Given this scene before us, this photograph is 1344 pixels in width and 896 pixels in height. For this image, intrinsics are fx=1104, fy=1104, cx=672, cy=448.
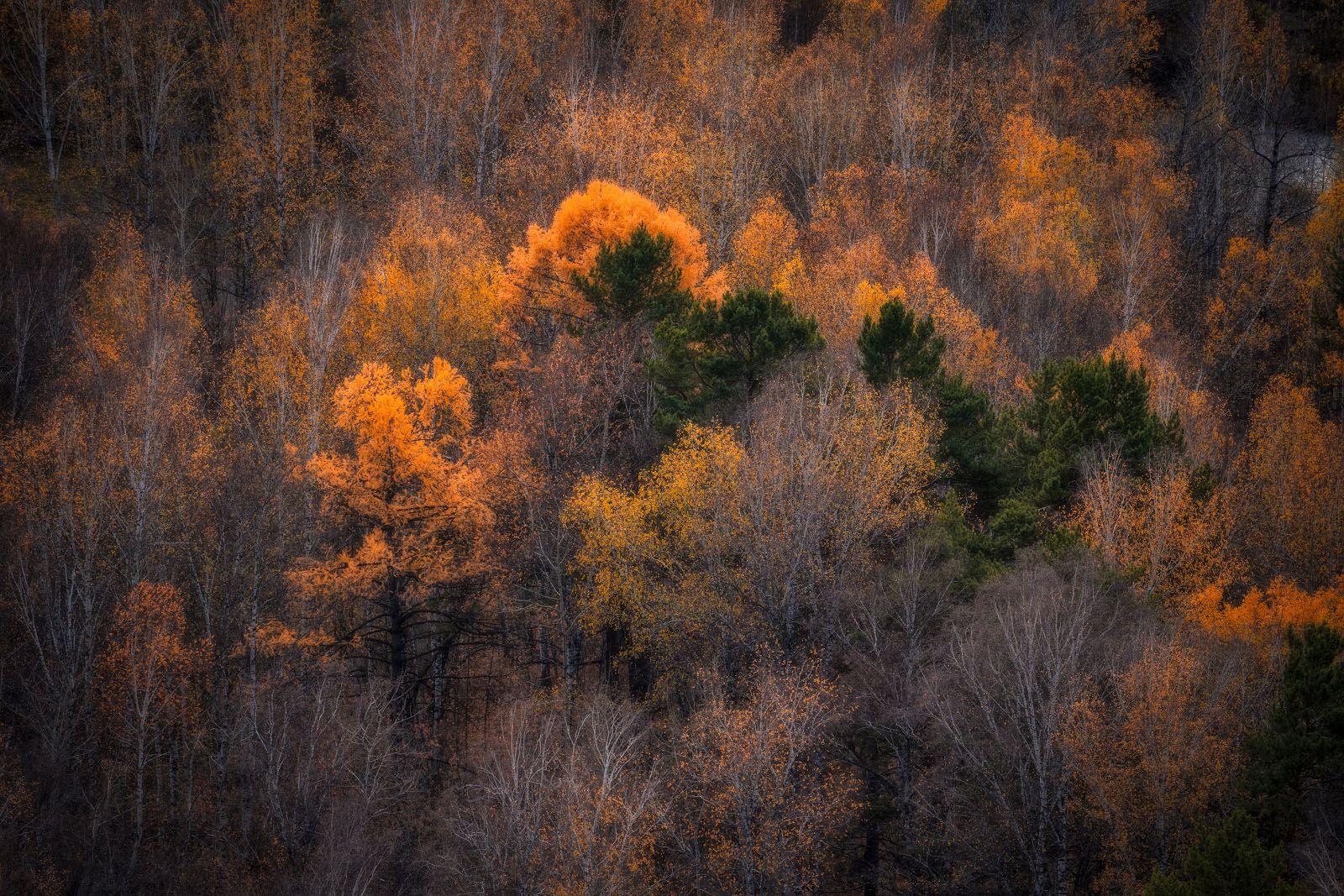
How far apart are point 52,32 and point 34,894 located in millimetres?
39671

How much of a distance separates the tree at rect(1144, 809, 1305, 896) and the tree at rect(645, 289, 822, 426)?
16912 mm

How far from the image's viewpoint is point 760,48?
5394 centimetres

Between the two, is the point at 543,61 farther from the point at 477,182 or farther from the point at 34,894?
the point at 34,894

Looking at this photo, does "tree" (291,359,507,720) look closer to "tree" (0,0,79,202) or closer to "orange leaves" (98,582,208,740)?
"orange leaves" (98,582,208,740)

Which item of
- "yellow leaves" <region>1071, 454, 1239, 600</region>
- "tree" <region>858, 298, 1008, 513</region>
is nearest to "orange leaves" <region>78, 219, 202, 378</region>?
"tree" <region>858, 298, 1008, 513</region>

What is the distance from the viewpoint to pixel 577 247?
36.7 meters

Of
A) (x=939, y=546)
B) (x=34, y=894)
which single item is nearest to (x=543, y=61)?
(x=939, y=546)

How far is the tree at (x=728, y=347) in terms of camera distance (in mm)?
30469

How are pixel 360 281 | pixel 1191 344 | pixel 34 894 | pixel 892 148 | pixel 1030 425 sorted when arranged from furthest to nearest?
pixel 892 148 → pixel 1191 344 → pixel 360 281 → pixel 1030 425 → pixel 34 894

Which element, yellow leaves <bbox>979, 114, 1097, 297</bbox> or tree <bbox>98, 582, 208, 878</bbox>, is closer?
tree <bbox>98, 582, 208, 878</bbox>

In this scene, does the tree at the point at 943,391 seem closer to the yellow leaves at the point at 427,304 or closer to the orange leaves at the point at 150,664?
the yellow leaves at the point at 427,304

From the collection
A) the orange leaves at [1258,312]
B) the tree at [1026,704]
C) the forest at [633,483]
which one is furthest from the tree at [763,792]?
the orange leaves at [1258,312]

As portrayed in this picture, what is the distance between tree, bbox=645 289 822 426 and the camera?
100.0 feet

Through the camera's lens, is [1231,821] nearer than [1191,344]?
Yes
